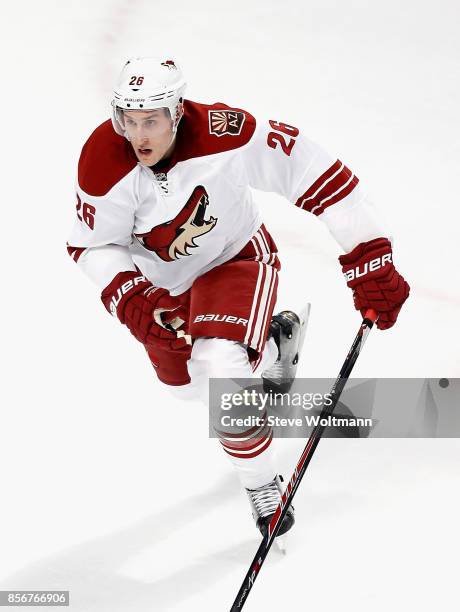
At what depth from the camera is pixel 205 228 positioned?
2.64 m

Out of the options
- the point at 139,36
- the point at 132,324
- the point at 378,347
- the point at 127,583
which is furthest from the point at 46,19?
the point at 127,583

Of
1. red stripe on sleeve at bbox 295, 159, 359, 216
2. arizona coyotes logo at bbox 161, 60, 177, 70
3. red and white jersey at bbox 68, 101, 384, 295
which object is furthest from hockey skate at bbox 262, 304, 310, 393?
arizona coyotes logo at bbox 161, 60, 177, 70

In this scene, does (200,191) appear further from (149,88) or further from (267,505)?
(267,505)

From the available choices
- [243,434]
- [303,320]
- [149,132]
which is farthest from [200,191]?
[303,320]

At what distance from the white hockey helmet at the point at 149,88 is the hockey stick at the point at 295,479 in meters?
0.74

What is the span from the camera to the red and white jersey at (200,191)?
2.55 m

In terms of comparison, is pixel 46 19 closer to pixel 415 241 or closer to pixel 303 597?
pixel 415 241

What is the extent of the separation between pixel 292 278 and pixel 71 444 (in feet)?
3.55

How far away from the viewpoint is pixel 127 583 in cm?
246

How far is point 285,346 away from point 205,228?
1.81 feet

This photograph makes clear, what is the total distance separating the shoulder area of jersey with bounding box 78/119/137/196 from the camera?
2.54 meters

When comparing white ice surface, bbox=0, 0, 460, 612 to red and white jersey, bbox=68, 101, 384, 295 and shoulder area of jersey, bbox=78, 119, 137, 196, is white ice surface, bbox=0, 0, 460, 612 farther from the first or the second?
shoulder area of jersey, bbox=78, 119, 137, 196

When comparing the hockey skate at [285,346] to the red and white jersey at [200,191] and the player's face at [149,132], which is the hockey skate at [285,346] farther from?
the player's face at [149,132]

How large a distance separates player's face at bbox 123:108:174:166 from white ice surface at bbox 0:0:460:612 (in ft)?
3.07
